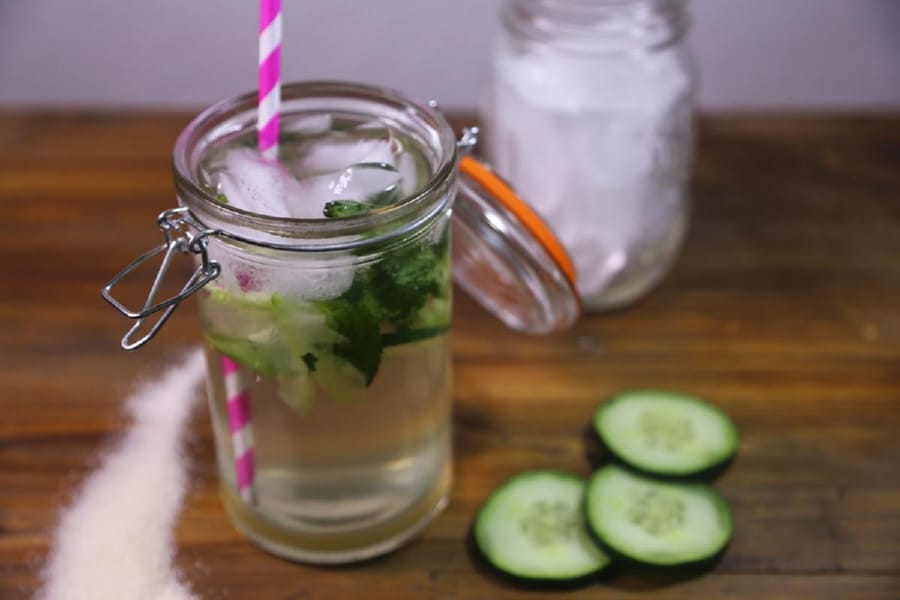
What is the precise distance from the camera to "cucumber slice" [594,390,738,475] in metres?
0.74

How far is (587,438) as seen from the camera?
79cm

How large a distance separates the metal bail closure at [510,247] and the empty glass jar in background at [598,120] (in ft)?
0.51

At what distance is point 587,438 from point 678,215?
238mm

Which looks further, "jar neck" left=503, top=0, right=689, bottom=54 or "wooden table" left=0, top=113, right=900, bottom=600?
"jar neck" left=503, top=0, right=689, bottom=54

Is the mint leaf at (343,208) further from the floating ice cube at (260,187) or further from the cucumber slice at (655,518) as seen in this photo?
Result: the cucumber slice at (655,518)

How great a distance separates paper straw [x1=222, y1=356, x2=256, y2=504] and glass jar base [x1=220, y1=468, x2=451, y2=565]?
0.02m

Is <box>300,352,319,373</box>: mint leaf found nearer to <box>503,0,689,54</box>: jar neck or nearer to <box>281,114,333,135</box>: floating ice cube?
<box>281,114,333,135</box>: floating ice cube

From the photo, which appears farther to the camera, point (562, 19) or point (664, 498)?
point (562, 19)

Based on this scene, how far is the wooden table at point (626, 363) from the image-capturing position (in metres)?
0.69

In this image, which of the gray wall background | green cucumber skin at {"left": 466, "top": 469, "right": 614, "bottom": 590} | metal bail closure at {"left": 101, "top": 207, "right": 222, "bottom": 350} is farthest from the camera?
the gray wall background

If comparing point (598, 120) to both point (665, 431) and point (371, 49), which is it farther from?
point (371, 49)

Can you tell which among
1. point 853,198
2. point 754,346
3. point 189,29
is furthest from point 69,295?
point 853,198

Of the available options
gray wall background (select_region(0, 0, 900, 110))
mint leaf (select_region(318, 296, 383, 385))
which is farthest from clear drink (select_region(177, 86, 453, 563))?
gray wall background (select_region(0, 0, 900, 110))

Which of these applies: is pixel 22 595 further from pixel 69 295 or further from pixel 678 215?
pixel 678 215
